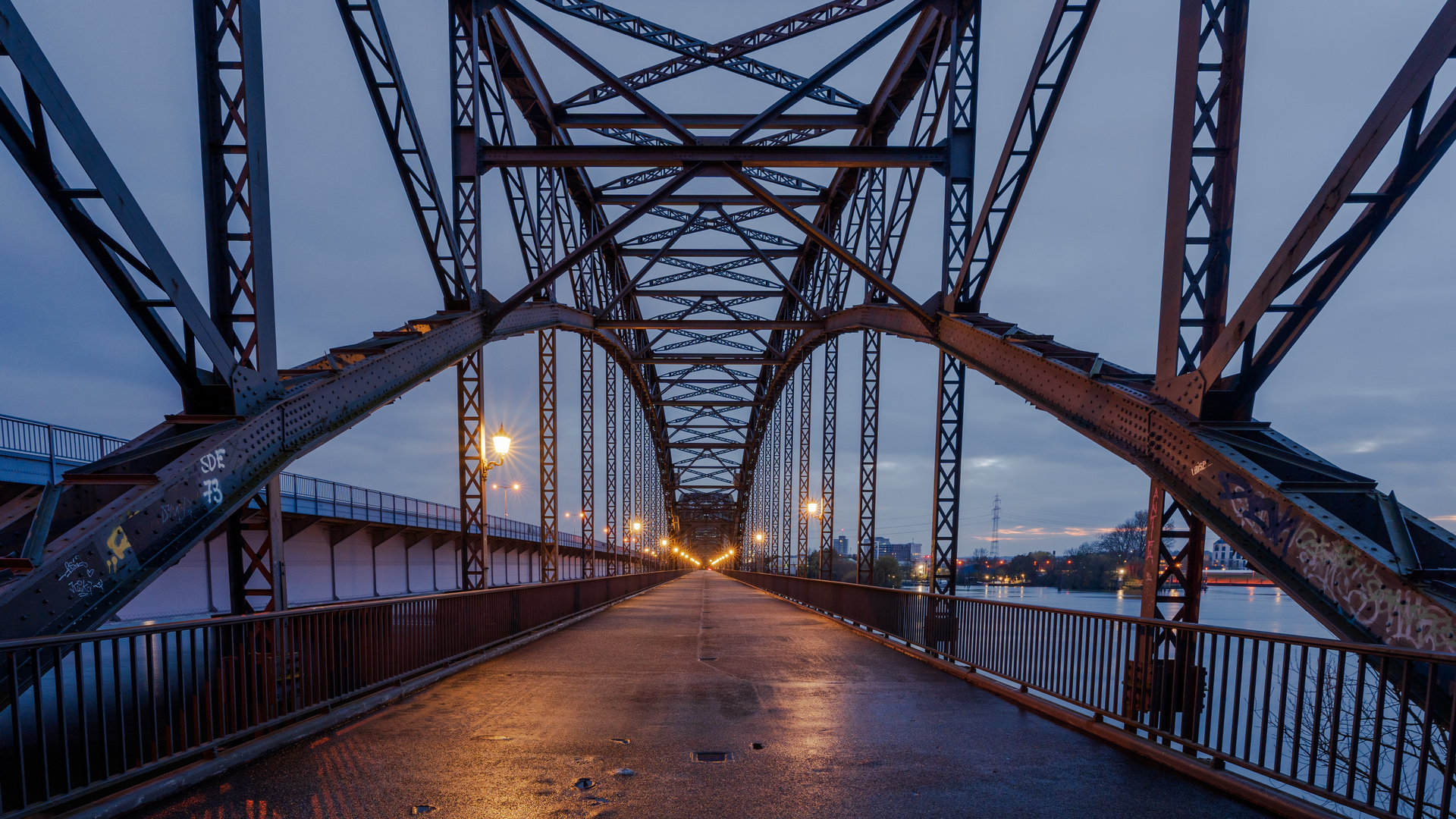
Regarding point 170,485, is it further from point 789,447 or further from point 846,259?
point 789,447

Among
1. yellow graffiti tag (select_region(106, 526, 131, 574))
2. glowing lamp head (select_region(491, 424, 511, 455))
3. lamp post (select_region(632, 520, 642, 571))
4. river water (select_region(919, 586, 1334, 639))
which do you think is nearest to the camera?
yellow graffiti tag (select_region(106, 526, 131, 574))

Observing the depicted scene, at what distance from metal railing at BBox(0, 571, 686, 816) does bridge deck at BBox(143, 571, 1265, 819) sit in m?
0.41

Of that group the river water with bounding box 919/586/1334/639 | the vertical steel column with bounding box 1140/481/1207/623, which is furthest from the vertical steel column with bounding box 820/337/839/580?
the vertical steel column with bounding box 1140/481/1207/623

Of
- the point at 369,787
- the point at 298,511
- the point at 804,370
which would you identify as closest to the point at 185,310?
the point at 369,787

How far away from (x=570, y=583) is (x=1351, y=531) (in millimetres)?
14349

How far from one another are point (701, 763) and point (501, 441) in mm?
11960

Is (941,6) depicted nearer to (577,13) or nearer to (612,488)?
(577,13)

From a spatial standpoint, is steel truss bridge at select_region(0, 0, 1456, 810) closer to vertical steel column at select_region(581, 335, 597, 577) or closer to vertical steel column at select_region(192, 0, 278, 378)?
vertical steel column at select_region(192, 0, 278, 378)

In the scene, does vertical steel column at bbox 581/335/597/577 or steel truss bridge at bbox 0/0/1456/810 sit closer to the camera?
steel truss bridge at bbox 0/0/1456/810

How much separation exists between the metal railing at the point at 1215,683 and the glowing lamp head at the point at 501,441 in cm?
946

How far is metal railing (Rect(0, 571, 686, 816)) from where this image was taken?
442 centimetres

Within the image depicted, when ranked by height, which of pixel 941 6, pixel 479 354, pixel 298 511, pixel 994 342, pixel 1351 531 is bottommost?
pixel 1351 531

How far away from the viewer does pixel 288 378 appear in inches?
322

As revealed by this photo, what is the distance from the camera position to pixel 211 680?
18.2ft
